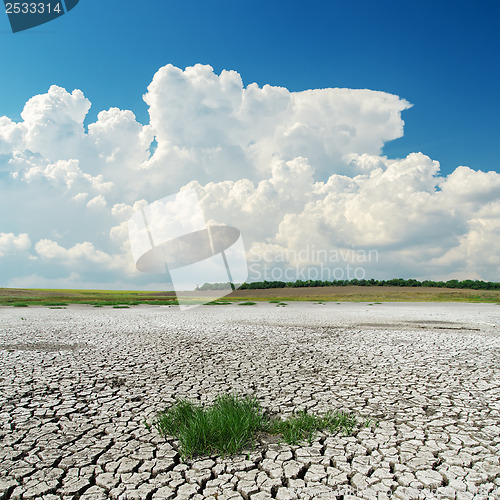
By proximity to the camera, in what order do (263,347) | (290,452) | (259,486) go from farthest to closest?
(263,347), (290,452), (259,486)

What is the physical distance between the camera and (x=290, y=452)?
10.1ft

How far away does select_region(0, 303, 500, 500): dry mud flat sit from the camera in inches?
104

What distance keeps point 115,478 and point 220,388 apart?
229 cm

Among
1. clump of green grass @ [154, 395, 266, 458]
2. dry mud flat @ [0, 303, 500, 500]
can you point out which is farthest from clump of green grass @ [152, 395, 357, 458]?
dry mud flat @ [0, 303, 500, 500]

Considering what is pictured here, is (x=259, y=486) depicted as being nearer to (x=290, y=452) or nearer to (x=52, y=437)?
(x=290, y=452)

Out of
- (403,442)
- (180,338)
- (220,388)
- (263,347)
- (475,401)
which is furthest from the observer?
(180,338)

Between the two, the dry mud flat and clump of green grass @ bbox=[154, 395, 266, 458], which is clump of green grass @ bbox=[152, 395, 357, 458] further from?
the dry mud flat

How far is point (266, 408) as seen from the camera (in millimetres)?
4121

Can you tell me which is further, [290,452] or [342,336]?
[342,336]

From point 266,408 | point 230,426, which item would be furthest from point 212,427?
point 266,408

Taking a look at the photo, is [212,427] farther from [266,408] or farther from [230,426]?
[266,408]

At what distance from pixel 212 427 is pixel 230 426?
17 centimetres

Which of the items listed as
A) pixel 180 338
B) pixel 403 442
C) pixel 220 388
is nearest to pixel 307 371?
pixel 220 388

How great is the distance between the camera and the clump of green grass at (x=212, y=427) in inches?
121
